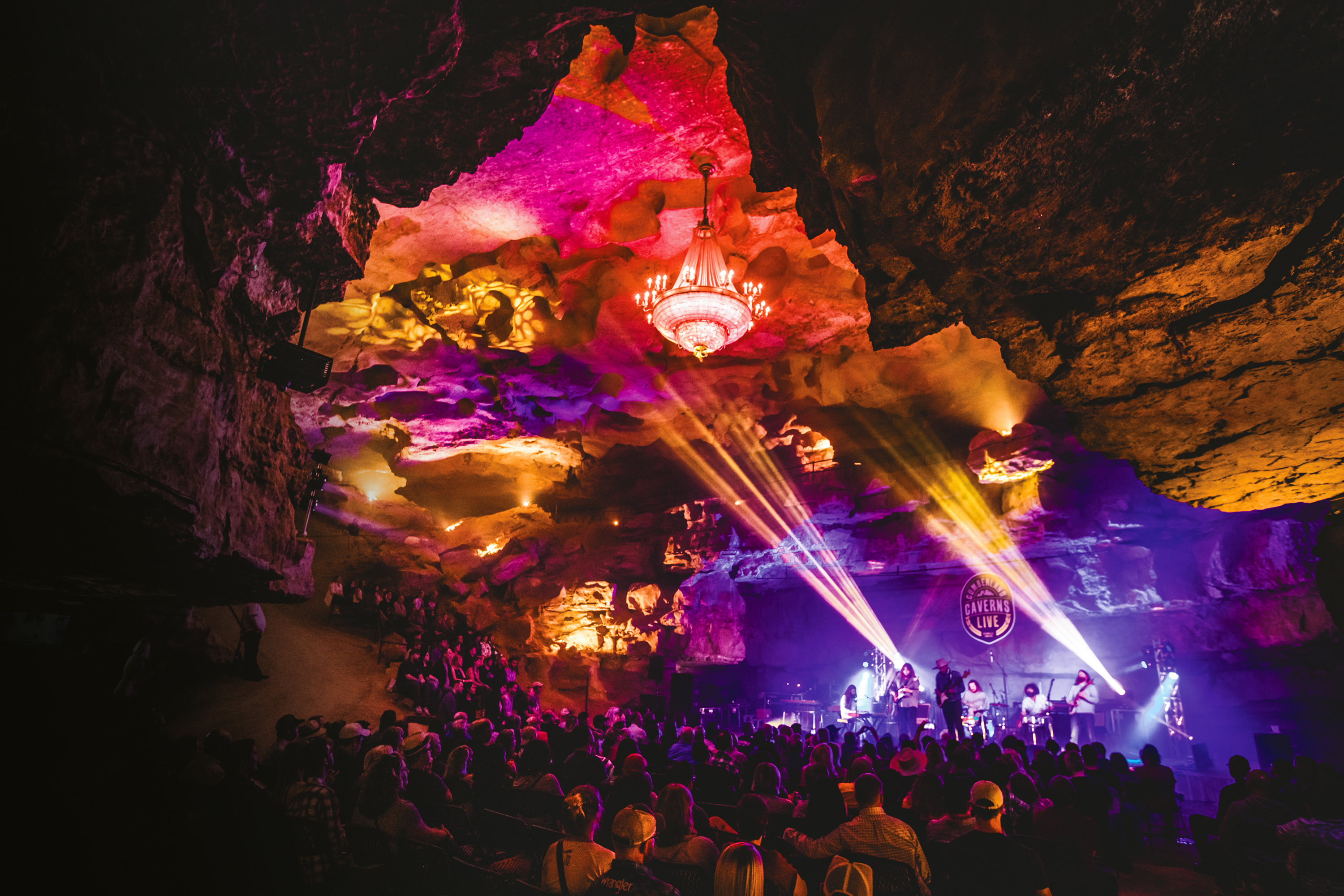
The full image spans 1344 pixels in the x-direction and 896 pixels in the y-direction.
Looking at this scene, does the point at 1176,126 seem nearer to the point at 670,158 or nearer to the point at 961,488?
the point at 670,158

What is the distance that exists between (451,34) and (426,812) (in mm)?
5314

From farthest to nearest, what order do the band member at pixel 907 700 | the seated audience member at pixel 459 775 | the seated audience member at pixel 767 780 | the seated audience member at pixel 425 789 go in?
the band member at pixel 907 700, the seated audience member at pixel 767 780, the seated audience member at pixel 459 775, the seated audience member at pixel 425 789

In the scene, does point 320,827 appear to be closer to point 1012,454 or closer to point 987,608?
point 1012,454

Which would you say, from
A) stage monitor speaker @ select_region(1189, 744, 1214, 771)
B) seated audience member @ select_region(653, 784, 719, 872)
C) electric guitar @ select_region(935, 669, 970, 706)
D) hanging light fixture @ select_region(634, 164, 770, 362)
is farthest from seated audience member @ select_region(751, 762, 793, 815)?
stage monitor speaker @ select_region(1189, 744, 1214, 771)

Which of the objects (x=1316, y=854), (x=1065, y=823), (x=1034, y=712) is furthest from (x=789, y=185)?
(x=1034, y=712)

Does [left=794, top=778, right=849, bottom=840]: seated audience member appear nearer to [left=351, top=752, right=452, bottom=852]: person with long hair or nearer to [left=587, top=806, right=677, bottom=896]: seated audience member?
[left=587, top=806, right=677, bottom=896]: seated audience member

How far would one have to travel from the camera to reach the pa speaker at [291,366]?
443 cm

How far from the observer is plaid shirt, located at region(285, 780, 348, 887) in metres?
3.87

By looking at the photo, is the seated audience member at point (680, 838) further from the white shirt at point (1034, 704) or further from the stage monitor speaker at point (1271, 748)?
the white shirt at point (1034, 704)

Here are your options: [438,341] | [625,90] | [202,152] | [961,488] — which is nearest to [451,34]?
[202,152]

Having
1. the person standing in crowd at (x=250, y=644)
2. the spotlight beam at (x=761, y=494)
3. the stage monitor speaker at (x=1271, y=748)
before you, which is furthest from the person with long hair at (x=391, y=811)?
the stage monitor speaker at (x=1271, y=748)

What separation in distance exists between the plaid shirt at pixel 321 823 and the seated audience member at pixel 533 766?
4.28 ft

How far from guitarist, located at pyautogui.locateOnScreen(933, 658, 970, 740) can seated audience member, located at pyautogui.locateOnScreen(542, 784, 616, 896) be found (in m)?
11.3

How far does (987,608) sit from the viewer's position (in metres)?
17.1
